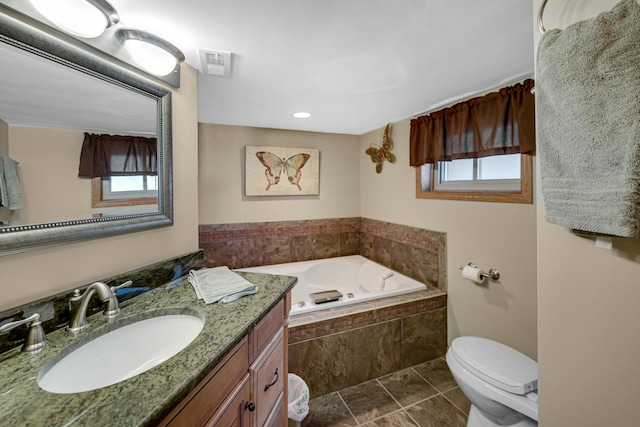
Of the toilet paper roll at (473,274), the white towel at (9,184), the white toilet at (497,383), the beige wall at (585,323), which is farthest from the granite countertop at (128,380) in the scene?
the toilet paper roll at (473,274)

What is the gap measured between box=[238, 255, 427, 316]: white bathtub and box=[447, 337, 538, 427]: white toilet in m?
0.92

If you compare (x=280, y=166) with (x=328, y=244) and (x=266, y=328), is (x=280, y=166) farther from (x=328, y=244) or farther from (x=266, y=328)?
A: (x=266, y=328)

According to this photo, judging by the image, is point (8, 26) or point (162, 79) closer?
point (8, 26)

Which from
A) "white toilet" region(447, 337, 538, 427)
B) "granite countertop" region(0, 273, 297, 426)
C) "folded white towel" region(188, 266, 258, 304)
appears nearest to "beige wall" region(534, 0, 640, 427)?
"white toilet" region(447, 337, 538, 427)

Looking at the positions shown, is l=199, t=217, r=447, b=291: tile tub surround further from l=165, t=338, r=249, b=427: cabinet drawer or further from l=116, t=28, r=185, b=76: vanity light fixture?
l=165, t=338, r=249, b=427: cabinet drawer

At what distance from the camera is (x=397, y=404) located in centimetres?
182

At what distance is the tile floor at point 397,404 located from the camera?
169 cm

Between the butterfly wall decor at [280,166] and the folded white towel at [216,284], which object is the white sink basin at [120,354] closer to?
the folded white towel at [216,284]

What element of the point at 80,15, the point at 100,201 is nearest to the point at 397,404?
the point at 100,201

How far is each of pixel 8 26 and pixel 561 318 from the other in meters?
1.91

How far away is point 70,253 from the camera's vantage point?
3.11 ft

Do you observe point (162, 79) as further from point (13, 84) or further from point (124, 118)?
point (13, 84)

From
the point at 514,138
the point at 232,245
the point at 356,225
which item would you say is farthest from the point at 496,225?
the point at 232,245

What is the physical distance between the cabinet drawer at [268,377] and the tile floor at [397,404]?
2.39 ft
